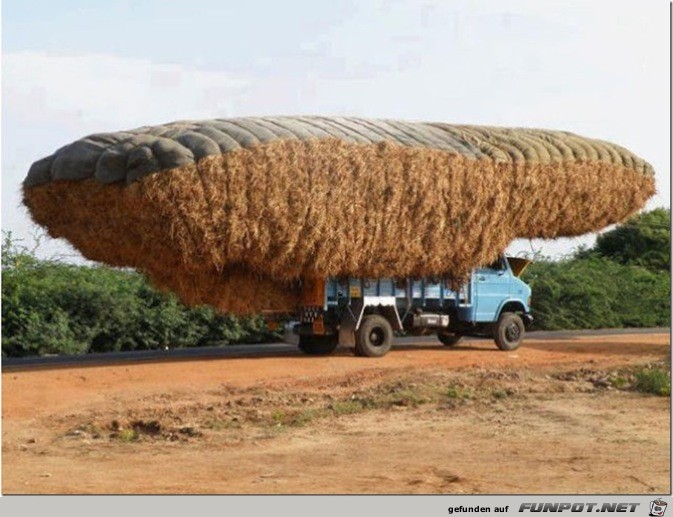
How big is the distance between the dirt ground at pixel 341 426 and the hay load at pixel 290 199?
1821 mm

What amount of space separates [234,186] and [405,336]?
34.3 feet

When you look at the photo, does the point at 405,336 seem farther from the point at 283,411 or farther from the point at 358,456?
the point at 358,456

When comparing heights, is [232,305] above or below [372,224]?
below

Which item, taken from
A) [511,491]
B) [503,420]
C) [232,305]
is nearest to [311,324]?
[232,305]

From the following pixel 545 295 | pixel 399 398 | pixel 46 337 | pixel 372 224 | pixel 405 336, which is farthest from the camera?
pixel 545 295

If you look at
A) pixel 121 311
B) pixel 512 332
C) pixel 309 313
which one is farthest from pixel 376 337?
pixel 121 311

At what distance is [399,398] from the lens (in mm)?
17328

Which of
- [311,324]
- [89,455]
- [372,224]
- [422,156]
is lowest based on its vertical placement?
[89,455]

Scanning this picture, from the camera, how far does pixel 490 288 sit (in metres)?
23.5

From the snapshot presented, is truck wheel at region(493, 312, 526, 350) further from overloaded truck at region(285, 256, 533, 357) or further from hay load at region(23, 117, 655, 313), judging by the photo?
hay load at region(23, 117, 655, 313)

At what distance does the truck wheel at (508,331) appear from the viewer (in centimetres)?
2341

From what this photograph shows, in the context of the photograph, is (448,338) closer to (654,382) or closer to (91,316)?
(654,382)

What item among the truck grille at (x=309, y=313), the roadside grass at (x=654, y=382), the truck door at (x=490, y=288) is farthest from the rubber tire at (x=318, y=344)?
the roadside grass at (x=654, y=382)

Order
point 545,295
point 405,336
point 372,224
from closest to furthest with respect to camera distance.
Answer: point 372,224 < point 405,336 < point 545,295
